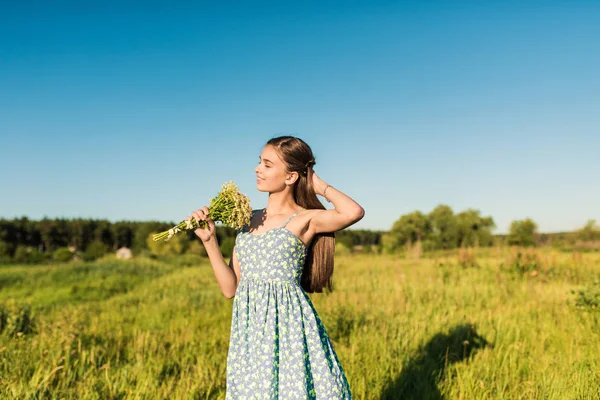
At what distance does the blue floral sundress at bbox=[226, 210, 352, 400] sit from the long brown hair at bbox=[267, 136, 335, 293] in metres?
0.17

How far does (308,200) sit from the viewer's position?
9.60 feet

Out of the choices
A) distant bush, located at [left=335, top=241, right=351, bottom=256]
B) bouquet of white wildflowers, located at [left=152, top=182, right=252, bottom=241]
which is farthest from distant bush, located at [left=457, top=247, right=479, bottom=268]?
distant bush, located at [left=335, top=241, right=351, bottom=256]

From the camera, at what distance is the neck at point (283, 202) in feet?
9.58

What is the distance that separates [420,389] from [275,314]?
92.0 inches

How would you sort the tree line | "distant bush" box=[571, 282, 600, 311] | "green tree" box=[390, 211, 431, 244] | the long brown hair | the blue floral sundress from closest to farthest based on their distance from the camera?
1. the blue floral sundress
2. the long brown hair
3. "distant bush" box=[571, 282, 600, 311]
4. the tree line
5. "green tree" box=[390, 211, 431, 244]

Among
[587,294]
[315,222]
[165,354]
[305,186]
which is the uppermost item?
[305,186]

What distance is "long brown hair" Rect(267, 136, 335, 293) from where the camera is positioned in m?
2.81

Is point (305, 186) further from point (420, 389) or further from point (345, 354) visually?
point (345, 354)

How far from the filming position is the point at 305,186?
115 inches

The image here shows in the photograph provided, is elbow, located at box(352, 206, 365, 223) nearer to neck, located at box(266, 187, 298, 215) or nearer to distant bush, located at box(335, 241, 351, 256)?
neck, located at box(266, 187, 298, 215)

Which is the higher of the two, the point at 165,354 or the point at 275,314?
the point at 275,314

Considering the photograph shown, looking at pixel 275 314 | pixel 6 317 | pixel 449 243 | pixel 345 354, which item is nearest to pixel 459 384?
pixel 345 354

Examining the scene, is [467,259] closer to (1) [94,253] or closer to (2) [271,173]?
(2) [271,173]

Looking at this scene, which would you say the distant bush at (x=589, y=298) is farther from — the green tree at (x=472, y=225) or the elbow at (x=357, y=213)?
the green tree at (x=472, y=225)
